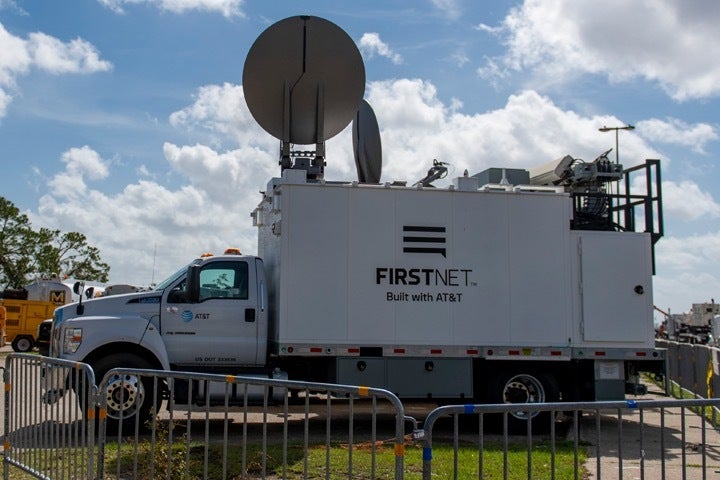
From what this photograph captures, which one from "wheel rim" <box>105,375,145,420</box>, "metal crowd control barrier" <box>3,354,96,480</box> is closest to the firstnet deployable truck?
"wheel rim" <box>105,375,145,420</box>

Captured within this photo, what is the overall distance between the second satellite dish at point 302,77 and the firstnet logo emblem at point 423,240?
281 centimetres

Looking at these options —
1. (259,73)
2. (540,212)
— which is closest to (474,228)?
(540,212)

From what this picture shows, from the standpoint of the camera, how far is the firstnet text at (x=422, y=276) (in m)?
11.6

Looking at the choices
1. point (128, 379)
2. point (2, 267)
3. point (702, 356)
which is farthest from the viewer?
point (2, 267)

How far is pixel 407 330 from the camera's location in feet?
38.0

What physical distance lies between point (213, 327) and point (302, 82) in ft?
14.4

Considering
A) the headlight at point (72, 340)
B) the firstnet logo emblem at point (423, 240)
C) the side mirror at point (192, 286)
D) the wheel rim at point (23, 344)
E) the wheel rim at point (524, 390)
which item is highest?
the firstnet logo emblem at point (423, 240)

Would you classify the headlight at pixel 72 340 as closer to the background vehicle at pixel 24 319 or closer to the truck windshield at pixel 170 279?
the truck windshield at pixel 170 279

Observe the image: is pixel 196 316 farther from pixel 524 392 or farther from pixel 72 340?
pixel 524 392

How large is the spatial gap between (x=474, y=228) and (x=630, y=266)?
2470mm

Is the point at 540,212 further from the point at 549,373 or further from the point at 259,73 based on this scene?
the point at 259,73

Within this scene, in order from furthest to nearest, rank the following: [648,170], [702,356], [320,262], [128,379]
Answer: [702,356] < [648,170] < [320,262] < [128,379]

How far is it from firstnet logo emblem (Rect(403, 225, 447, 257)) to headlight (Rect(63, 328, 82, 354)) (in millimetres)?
4663

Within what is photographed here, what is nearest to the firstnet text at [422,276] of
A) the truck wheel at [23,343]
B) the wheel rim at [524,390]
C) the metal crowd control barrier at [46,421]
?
the wheel rim at [524,390]
